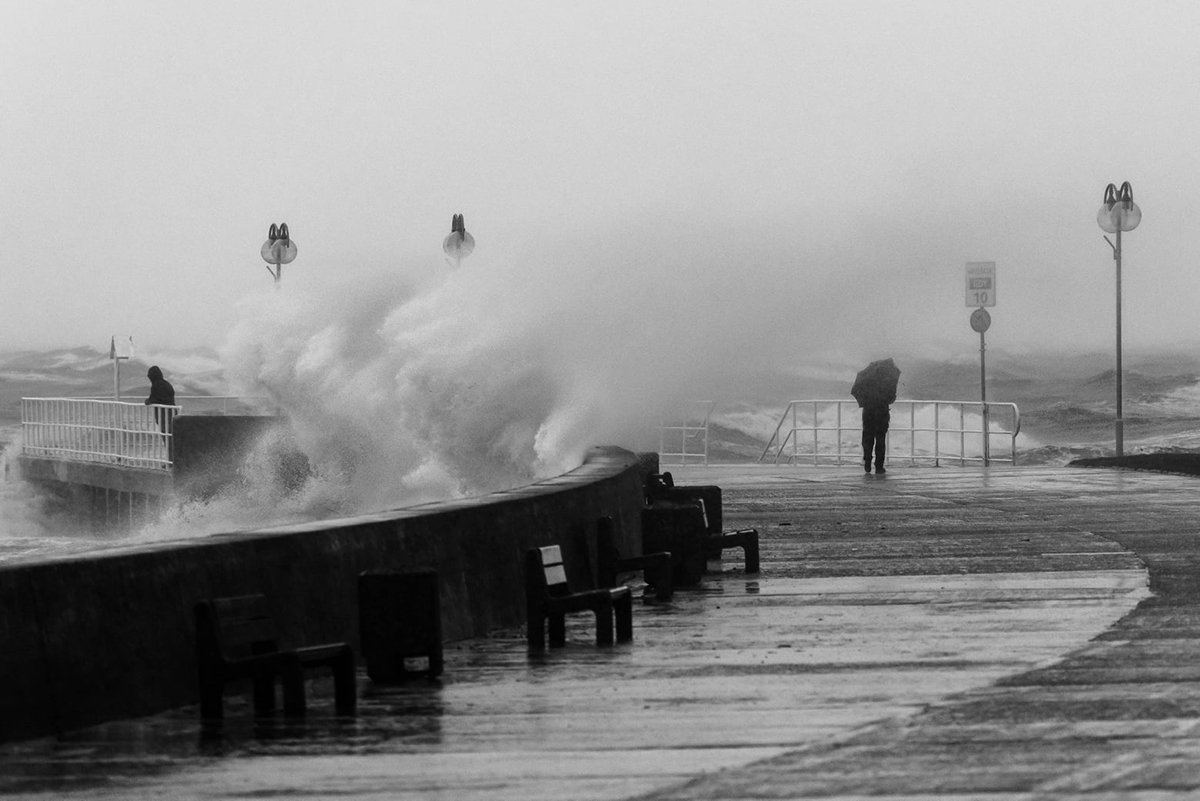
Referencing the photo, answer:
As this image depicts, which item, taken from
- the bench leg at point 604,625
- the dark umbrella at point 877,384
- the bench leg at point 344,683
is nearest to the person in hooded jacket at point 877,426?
the dark umbrella at point 877,384

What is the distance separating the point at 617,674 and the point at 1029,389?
432ft

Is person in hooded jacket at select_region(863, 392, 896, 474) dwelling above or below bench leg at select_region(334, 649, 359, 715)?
below

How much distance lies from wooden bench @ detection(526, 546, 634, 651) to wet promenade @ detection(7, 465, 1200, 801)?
0.47 feet

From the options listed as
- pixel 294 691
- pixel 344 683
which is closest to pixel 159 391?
pixel 344 683

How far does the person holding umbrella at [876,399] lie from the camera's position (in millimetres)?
33094

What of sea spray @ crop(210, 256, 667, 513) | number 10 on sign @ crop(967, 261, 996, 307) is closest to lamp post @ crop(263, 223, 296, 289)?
sea spray @ crop(210, 256, 667, 513)

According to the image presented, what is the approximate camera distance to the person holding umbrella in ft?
109

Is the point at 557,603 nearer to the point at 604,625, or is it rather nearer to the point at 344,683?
the point at 604,625

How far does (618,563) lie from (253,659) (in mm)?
4941

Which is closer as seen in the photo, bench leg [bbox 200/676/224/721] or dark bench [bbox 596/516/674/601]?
bench leg [bbox 200/676/224/721]

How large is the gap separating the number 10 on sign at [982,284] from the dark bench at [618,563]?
27679 mm

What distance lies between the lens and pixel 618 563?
13023 millimetres

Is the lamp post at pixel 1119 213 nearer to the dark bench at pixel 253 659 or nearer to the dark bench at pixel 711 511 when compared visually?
the dark bench at pixel 711 511

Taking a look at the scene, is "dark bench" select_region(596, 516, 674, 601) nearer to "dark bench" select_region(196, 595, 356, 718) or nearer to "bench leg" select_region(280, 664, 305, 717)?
"dark bench" select_region(196, 595, 356, 718)
